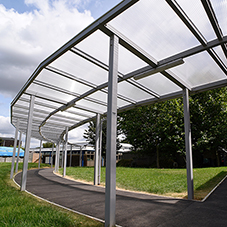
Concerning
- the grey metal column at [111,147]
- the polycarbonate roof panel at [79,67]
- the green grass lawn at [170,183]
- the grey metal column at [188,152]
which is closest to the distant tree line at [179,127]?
the green grass lawn at [170,183]

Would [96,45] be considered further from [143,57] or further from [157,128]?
[157,128]

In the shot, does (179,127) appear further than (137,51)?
Yes

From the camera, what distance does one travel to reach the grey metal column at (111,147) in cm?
383

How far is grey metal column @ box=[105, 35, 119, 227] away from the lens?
3.83 metres

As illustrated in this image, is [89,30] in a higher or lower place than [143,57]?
higher

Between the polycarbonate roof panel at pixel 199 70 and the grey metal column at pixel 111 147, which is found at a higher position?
the polycarbonate roof panel at pixel 199 70

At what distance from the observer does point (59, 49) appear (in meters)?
5.65

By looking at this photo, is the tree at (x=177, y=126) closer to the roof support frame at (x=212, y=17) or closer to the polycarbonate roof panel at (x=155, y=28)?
the polycarbonate roof panel at (x=155, y=28)

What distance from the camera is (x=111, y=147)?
13.4ft

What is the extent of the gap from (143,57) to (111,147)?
3.00m

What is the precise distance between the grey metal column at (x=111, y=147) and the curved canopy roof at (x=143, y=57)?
2.38 feet

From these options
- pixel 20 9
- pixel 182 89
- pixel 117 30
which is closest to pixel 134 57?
pixel 117 30

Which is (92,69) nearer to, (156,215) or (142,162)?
(156,215)

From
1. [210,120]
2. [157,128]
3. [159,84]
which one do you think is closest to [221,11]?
[159,84]
